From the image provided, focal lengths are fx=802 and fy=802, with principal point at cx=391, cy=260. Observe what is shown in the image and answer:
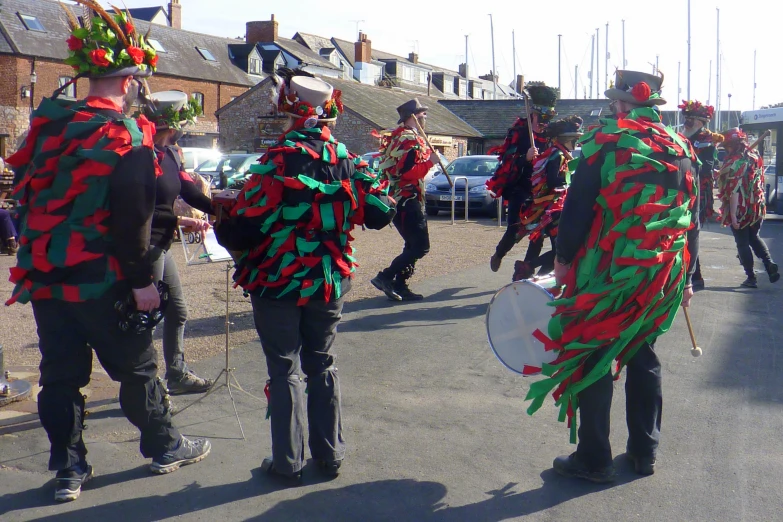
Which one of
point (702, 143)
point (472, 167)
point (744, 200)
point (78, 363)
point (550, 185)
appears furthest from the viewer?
point (472, 167)

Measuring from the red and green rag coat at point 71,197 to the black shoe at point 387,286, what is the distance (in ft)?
Result: 16.2

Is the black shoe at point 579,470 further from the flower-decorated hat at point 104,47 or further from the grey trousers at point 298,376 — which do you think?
the flower-decorated hat at point 104,47

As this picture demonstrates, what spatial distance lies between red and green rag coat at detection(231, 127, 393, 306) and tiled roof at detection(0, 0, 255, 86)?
3276 cm

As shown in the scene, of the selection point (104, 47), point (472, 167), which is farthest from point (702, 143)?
point (472, 167)

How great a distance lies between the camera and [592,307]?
12.3ft

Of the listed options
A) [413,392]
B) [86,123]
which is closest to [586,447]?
[413,392]

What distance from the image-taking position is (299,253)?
3.84 m

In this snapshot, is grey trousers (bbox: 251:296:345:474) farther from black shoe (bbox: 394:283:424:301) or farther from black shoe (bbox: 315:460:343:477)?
black shoe (bbox: 394:283:424:301)

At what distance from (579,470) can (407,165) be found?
15.4 ft

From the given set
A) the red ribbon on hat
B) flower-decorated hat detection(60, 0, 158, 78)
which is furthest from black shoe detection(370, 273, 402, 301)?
flower-decorated hat detection(60, 0, 158, 78)

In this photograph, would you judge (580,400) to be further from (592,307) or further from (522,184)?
(522,184)

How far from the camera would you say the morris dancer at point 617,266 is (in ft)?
12.2

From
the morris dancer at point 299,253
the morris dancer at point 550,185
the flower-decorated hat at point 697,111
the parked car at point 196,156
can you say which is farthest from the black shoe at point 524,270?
the parked car at point 196,156

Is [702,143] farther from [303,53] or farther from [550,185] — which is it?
[303,53]
